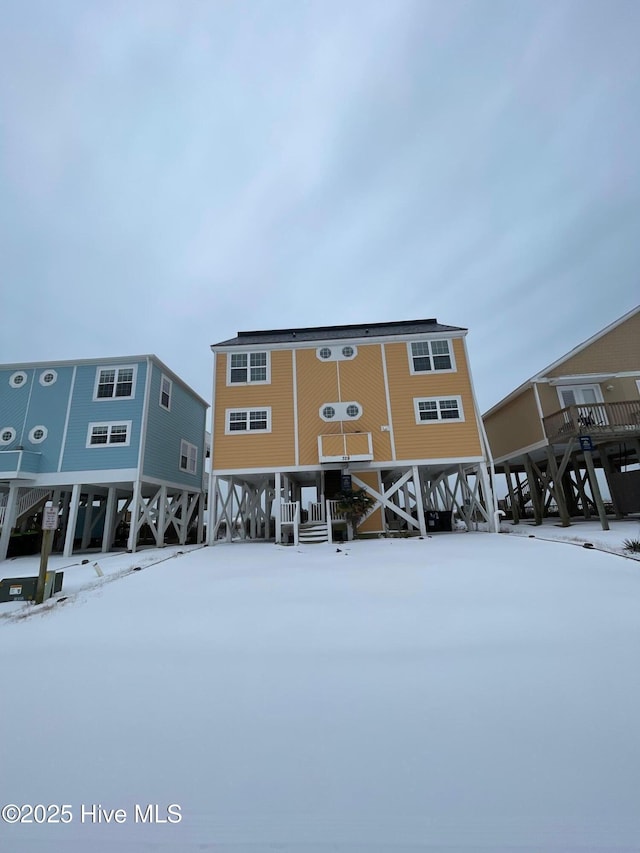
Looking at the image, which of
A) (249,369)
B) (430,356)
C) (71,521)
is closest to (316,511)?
(249,369)

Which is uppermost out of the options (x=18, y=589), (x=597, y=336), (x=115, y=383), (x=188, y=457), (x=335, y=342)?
(x=597, y=336)

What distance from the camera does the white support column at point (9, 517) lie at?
47.1 ft

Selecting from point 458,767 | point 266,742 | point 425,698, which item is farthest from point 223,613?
point 458,767

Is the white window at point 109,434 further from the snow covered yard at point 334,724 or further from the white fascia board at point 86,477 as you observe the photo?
the snow covered yard at point 334,724

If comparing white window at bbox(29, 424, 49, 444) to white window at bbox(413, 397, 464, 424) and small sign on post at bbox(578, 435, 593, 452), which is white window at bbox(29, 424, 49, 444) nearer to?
white window at bbox(413, 397, 464, 424)

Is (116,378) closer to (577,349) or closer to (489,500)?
(489,500)

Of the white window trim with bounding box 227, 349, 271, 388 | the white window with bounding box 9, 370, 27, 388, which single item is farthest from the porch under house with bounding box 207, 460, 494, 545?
the white window with bounding box 9, 370, 27, 388

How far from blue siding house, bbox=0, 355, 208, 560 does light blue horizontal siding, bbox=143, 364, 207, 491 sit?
0.08m

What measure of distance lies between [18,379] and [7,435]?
2664mm

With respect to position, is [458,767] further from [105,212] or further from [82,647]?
[105,212]

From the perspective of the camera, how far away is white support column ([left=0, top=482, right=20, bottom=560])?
14359mm

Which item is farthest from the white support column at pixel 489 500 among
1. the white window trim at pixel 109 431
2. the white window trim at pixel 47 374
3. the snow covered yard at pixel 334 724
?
the white window trim at pixel 47 374

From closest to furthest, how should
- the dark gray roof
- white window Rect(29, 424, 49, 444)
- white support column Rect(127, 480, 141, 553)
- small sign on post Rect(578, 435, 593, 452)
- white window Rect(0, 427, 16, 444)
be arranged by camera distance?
1. small sign on post Rect(578, 435, 593, 452)
2. white support column Rect(127, 480, 141, 553)
3. white window Rect(29, 424, 49, 444)
4. white window Rect(0, 427, 16, 444)
5. the dark gray roof

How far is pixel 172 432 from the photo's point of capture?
723 inches
